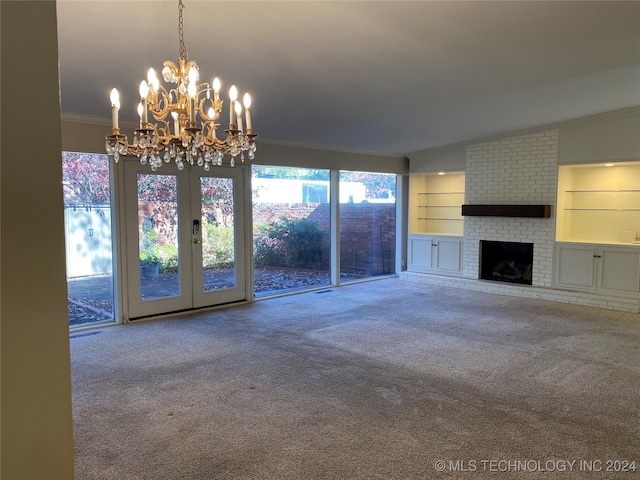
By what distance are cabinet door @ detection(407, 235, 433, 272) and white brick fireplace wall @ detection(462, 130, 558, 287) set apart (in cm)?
74

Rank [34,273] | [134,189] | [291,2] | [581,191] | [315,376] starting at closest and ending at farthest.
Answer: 1. [34,273]
2. [291,2]
3. [315,376]
4. [134,189]
5. [581,191]

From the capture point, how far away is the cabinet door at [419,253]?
28.0ft

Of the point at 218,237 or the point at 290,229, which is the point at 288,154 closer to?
the point at 290,229

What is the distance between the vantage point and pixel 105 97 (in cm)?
456

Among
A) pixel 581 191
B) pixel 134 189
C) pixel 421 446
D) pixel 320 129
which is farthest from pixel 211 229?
pixel 581 191

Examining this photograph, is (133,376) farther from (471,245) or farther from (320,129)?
(471,245)

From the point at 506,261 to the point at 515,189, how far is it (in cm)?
120

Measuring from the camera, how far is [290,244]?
7355 mm

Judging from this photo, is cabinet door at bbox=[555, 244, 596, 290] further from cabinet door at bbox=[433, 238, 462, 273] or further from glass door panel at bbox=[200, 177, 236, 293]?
glass door panel at bbox=[200, 177, 236, 293]

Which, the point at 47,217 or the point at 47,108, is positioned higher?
the point at 47,108

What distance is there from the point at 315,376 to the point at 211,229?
308 centimetres

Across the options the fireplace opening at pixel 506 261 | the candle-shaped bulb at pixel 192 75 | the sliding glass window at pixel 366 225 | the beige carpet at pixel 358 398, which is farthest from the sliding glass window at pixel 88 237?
the fireplace opening at pixel 506 261

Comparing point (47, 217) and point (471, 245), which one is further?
point (471, 245)


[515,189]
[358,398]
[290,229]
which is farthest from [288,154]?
[358,398]
